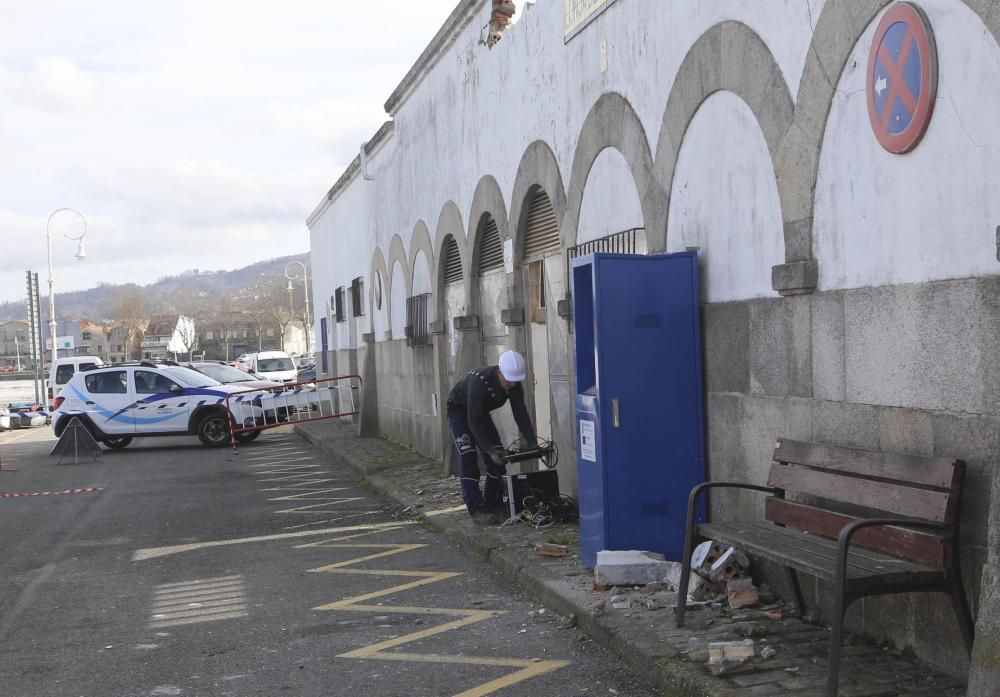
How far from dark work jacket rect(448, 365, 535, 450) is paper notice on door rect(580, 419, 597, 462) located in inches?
74.8

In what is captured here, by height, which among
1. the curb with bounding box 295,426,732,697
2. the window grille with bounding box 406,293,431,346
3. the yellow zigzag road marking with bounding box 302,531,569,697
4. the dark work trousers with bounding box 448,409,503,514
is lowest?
the yellow zigzag road marking with bounding box 302,531,569,697

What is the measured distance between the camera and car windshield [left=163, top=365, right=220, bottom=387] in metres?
23.6

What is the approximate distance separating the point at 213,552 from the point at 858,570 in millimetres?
6834

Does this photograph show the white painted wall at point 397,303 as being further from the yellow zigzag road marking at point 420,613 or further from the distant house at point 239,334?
the distant house at point 239,334

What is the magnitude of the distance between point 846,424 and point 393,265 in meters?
15.1

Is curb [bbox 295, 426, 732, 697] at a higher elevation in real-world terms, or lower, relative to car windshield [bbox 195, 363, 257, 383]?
lower

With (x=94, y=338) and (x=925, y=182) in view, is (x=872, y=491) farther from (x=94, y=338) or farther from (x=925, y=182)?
(x=94, y=338)

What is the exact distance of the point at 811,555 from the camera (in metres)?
5.39

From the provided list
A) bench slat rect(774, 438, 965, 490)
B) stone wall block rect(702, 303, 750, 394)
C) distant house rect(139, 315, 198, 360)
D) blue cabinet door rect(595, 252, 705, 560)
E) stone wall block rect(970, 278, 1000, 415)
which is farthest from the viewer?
distant house rect(139, 315, 198, 360)

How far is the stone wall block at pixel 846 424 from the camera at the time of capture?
5801 mm

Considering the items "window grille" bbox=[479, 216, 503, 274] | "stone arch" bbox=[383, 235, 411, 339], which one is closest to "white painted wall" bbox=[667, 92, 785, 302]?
"window grille" bbox=[479, 216, 503, 274]

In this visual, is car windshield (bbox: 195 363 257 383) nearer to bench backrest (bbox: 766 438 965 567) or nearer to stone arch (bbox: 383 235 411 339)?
stone arch (bbox: 383 235 411 339)

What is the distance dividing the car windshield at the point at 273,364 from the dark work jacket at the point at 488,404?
34.2m

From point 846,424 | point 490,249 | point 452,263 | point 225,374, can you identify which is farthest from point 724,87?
point 225,374
